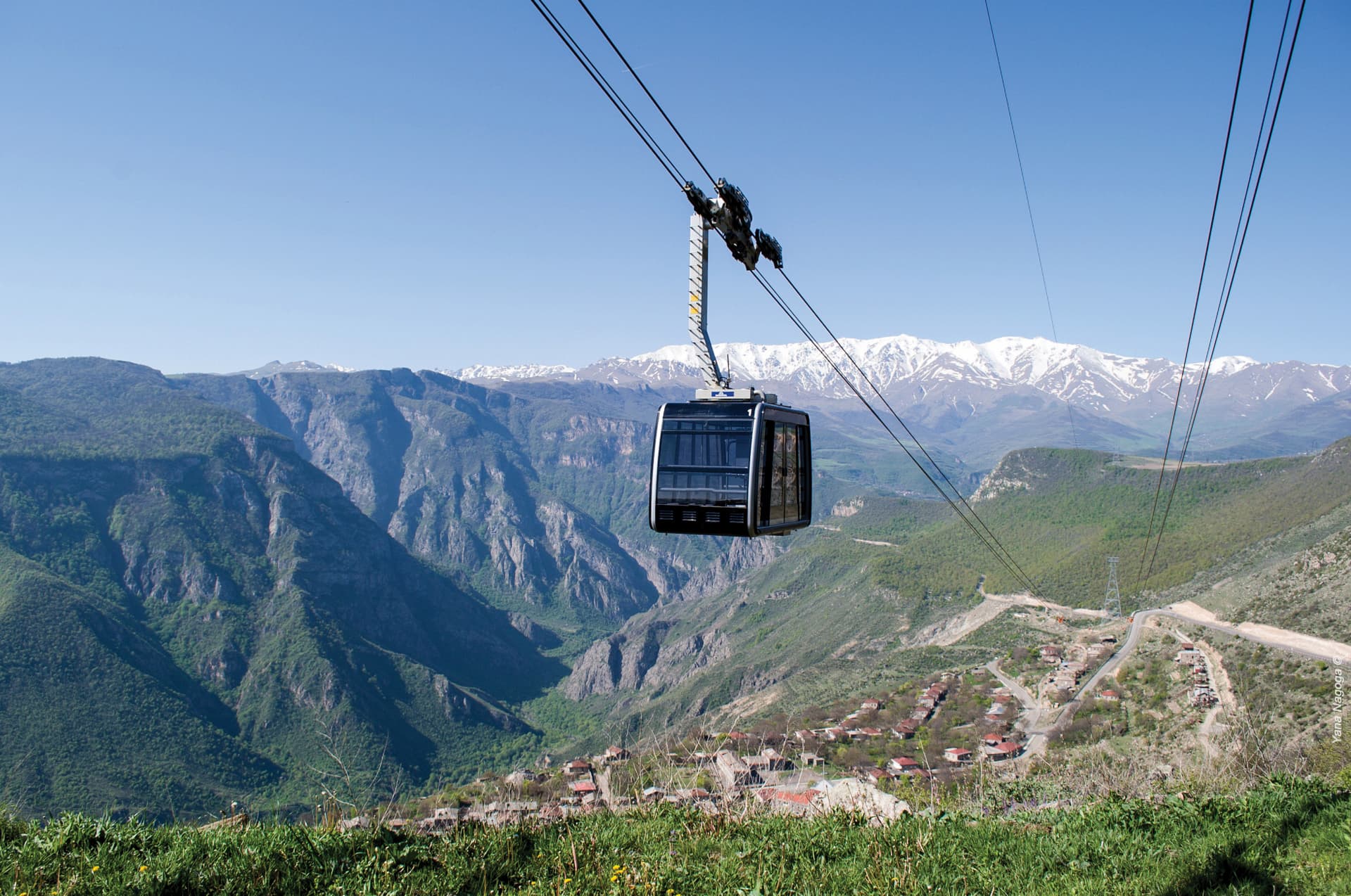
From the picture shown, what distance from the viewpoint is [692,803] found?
362 inches

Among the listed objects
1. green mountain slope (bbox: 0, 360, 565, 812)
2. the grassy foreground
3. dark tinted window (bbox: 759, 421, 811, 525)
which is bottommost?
green mountain slope (bbox: 0, 360, 565, 812)

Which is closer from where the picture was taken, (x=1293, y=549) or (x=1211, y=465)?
(x=1293, y=549)

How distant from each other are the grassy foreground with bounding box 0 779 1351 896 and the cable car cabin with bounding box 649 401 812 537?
518 centimetres

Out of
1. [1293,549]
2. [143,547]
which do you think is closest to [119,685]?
[143,547]

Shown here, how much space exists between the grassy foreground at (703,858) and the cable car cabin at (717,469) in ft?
17.0

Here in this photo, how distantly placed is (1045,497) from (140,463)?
586 ft

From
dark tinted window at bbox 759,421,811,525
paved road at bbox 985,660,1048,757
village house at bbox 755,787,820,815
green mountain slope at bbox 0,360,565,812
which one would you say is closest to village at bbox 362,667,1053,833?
village house at bbox 755,787,820,815

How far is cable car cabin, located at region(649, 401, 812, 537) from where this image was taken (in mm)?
12227

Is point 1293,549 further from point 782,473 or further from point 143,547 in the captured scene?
point 143,547

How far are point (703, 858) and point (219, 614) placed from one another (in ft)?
520

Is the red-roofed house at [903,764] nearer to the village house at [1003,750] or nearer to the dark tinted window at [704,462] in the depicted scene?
the village house at [1003,750]

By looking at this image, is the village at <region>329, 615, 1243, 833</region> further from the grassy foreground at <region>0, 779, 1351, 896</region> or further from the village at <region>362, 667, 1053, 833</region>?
the grassy foreground at <region>0, 779, 1351, 896</region>

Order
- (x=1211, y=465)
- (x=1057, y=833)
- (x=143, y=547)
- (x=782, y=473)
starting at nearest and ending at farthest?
(x=1057, y=833) < (x=782, y=473) < (x=1211, y=465) < (x=143, y=547)

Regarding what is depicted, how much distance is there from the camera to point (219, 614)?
138 metres
